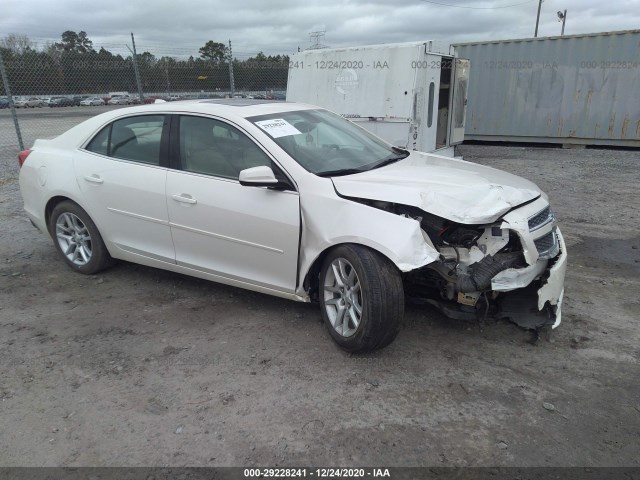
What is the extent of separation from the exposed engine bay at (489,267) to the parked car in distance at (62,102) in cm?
1722

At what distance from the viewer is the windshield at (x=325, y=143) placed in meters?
3.71

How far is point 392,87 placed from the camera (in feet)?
28.6

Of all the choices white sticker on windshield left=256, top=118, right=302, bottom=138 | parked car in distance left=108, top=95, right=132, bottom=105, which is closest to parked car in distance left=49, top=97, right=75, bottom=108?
parked car in distance left=108, top=95, right=132, bottom=105

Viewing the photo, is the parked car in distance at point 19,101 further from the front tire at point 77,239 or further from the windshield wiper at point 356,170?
the windshield wiper at point 356,170

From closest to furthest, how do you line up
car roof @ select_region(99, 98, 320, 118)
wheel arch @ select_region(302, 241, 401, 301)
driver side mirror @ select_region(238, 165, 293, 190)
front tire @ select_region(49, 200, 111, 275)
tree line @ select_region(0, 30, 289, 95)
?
wheel arch @ select_region(302, 241, 401, 301) < driver side mirror @ select_region(238, 165, 293, 190) < car roof @ select_region(99, 98, 320, 118) < front tire @ select_region(49, 200, 111, 275) < tree line @ select_region(0, 30, 289, 95)

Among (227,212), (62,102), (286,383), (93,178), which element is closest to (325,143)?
(227,212)

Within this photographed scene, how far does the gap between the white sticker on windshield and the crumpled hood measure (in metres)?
0.64

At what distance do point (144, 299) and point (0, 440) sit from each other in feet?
5.87

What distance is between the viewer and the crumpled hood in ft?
10.4

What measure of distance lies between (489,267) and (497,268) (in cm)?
5

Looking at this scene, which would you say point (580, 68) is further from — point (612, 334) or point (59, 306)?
point (59, 306)

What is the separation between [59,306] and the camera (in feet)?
14.0

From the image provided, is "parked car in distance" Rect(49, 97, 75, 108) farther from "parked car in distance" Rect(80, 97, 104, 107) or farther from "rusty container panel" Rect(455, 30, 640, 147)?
"rusty container panel" Rect(455, 30, 640, 147)

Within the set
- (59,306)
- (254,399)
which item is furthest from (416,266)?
(59,306)
